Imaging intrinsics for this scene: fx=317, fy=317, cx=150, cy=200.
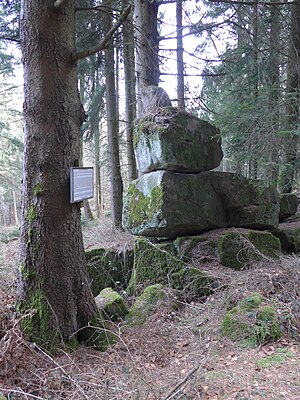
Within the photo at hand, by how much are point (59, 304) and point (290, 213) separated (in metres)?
6.16

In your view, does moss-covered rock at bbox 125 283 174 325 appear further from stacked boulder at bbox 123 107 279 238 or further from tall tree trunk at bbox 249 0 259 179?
tall tree trunk at bbox 249 0 259 179

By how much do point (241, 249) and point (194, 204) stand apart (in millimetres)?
1145

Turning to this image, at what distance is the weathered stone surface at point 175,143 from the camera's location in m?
5.66

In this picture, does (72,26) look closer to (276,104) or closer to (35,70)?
(35,70)

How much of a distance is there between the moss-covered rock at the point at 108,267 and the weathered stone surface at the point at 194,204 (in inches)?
23.6

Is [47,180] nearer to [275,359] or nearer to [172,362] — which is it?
[172,362]

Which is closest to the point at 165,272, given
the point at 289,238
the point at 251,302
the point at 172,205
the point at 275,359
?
the point at 172,205

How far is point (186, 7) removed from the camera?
8.72 meters

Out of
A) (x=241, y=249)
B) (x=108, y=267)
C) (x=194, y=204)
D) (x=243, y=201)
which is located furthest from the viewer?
(x=243, y=201)

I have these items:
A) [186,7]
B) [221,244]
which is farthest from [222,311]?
[186,7]

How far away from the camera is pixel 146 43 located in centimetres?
649

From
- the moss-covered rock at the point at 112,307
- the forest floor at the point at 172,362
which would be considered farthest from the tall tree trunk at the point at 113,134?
the forest floor at the point at 172,362

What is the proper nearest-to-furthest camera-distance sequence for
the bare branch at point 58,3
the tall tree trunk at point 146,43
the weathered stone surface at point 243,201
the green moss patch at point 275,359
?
1. the green moss patch at point 275,359
2. the bare branch at point 58,3
3. the weathered stone surface at point 243,201
4. the tall tree trunk at point 146,43

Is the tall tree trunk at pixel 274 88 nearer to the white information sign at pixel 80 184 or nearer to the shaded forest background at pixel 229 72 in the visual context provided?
the shaded forest background at pixel 229 72
